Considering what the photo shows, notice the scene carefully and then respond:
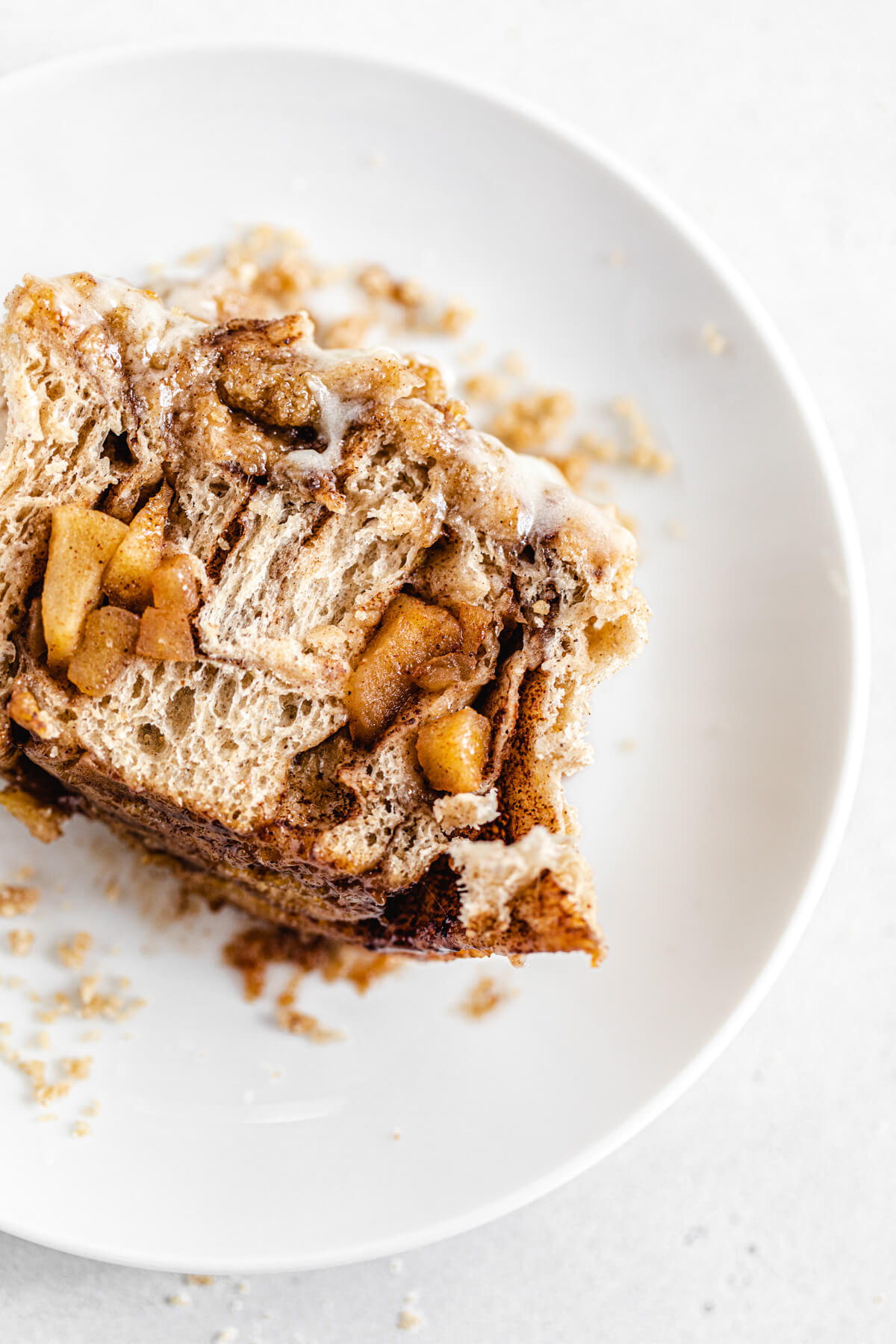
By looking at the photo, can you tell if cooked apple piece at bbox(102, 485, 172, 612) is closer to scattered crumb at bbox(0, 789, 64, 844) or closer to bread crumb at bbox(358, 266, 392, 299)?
scattered crumb at bbox(0, 789, 64, 844)

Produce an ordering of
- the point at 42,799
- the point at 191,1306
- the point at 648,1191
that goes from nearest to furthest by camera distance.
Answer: the point at 42,799 → the point at 191,1306 → the point at 648,1191

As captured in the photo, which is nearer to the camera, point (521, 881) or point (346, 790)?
point (521, 881)

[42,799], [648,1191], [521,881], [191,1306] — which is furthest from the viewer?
[648,1191]

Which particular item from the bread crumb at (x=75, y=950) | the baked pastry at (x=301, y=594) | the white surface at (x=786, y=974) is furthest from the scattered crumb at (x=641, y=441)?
the bread crumb at (x=75, y=950)

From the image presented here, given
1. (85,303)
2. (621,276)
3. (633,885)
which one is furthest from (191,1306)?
(621,276)

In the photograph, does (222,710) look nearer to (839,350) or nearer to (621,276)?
(621,276)

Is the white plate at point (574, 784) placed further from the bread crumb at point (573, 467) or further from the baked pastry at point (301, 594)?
the baked pastry at point (301, 594)
